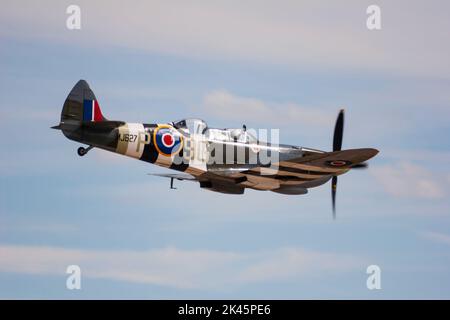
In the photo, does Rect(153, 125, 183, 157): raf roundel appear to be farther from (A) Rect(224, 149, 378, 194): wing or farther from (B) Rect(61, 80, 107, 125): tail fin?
(A) Rect(224, 149, 378, 194): wing

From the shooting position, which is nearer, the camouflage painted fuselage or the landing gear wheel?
the landing gear wheel

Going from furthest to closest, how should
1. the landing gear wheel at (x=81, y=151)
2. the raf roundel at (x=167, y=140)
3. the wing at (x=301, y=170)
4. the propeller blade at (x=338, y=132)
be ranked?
the propeller blade at (x=338, y=132) < the raf roundel at (x=167, y=140) < the wing at (x=301, y=170) < the landing gear wheel at (x=81, y=151)

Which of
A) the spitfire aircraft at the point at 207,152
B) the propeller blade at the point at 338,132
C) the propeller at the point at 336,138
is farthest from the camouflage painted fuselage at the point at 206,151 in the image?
the propeller blade at the point at 338,132

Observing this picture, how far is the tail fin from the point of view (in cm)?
3781

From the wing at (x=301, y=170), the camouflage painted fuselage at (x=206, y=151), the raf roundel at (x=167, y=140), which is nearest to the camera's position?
the wing at (x=301, y=170)

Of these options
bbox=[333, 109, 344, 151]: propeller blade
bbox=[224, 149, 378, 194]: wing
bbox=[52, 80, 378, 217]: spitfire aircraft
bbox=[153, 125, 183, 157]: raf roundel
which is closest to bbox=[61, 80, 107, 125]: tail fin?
bbox=[52, 80, 378, 217]: spitfire aircraft

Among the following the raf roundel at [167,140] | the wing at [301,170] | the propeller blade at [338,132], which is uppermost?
the propeller blade at [338,132]

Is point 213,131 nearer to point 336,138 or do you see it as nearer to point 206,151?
point 206,151

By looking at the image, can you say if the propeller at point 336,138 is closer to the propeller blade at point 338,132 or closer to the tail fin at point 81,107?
the propeller blade at point 338,132

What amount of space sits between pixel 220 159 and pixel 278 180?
2060 mm

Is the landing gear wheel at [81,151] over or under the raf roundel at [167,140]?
under

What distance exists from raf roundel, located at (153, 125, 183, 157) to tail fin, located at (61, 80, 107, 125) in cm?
185

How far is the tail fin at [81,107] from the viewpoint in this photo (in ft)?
124

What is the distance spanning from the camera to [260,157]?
131 feet
